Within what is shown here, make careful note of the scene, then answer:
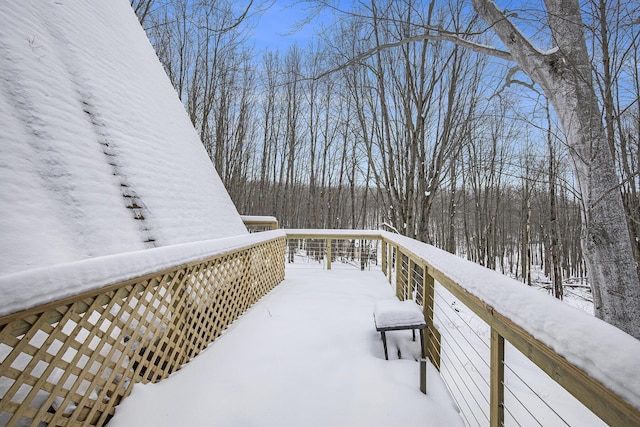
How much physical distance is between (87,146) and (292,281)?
4010 mm

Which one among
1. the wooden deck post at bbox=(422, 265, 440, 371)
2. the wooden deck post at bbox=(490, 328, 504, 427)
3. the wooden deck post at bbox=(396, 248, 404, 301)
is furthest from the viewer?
the wooden deck post at bbox=(396, 248, 404, 301)

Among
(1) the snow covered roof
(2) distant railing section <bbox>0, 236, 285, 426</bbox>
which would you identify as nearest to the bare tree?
(2) distant railing section <bbox>0, 236, 285, 426</bbox>

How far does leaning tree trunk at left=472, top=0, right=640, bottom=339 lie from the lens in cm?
A: 209

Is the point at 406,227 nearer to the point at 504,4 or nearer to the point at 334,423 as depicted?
the point at 504,4

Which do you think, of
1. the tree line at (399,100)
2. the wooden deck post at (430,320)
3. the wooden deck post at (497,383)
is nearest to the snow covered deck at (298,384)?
the wooden deck post at (430,320)

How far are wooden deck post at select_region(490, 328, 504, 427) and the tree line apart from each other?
127 centimetres

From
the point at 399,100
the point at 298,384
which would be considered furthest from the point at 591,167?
the point at 399,100

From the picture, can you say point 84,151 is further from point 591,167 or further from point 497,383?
point 591,167

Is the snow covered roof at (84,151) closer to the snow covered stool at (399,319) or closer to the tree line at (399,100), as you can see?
the tree line at (399,100)

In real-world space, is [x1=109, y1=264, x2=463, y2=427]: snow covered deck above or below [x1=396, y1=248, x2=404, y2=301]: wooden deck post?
below

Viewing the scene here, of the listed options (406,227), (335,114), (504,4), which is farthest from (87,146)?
(335,114)

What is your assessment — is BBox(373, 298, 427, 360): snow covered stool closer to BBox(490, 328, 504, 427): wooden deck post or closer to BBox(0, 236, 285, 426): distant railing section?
BBox(490, 328, 504, 427): wooden deck post

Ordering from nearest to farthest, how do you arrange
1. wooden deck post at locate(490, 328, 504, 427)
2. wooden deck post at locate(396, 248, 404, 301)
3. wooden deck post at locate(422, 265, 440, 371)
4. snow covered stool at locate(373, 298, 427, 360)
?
wooden deck post at locate(490, 328, 504, 427) → snow covered stool at locate(373, 298, 427, 360) → wooden deck post at locate(422, 265, 440, 371) → wooden deck post at locate(396, 248, 404, 301)

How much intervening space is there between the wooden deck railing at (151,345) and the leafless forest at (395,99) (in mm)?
1237
